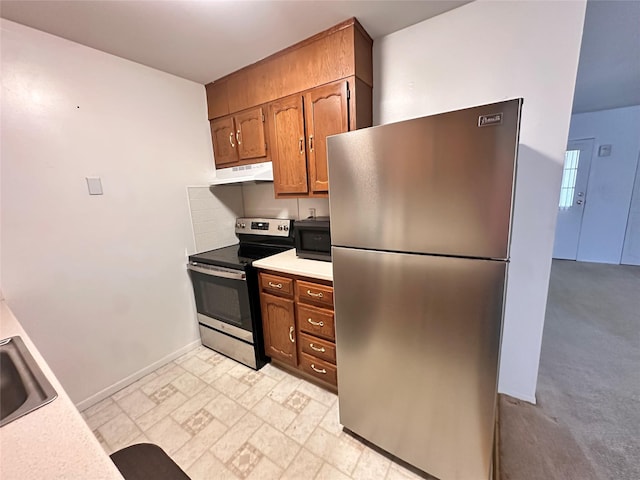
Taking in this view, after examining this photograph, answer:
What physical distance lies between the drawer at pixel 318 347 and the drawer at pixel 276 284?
0.33m

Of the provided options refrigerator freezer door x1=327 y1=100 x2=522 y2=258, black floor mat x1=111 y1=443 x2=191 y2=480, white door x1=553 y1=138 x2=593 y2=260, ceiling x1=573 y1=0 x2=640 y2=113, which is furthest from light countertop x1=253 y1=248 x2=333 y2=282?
white door x1=553 y1=138 x2=593 y2=260

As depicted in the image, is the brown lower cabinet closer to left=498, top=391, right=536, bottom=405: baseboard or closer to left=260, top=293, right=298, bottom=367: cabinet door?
left=260, top=293, right=298, bottom=367: cabinet door

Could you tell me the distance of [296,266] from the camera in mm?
1801

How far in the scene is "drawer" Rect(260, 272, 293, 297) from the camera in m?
1.81

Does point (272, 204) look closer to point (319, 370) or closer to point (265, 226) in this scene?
point (265, 226)

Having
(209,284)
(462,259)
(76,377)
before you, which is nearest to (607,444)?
(462,259)

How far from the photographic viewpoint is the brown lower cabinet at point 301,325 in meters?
1.69

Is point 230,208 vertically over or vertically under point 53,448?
over

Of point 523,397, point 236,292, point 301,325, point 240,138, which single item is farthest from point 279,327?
point 523,397

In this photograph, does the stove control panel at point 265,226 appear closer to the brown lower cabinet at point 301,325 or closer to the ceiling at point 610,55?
the brown lower cabinet at point 301,325

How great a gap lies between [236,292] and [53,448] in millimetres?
1488

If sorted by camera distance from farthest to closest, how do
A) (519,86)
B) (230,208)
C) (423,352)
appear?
1. (230,208)
2. (519,86)
3. (423,352)

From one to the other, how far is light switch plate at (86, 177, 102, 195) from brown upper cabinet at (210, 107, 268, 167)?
0.93m

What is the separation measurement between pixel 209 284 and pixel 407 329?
5.58ft
